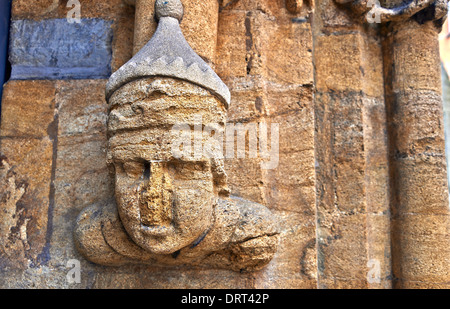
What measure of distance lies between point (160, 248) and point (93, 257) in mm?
416

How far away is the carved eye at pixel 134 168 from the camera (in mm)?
1518

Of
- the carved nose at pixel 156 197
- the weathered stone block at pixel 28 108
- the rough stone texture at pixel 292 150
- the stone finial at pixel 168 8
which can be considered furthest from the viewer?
the weathered stone block at pixel 28 108

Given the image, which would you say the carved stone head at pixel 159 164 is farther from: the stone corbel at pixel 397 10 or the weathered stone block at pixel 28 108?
the stone corbel at pixel 397 10

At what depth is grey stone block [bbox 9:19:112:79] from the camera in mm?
2068

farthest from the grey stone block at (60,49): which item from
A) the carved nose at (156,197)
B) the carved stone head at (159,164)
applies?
the carved nose at (156,197)

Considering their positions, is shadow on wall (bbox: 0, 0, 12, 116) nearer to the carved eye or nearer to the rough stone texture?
the rough stone texture

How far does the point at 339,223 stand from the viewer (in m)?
2.06

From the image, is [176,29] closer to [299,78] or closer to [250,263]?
[299,78]

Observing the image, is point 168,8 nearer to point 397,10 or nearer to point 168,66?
point 168,66

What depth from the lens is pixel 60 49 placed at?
82.7 inches

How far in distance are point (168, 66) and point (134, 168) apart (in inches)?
16.0

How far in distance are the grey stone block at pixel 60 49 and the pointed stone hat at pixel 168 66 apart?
Result: 53 cm

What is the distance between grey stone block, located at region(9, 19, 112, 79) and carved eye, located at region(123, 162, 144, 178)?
719 millimetres
